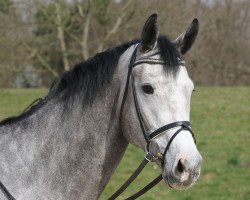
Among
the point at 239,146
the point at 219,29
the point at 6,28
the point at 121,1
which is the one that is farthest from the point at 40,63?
the point at 219,29

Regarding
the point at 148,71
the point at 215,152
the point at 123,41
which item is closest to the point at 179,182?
the point at 148,71

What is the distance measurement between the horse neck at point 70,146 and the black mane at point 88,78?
57 mm

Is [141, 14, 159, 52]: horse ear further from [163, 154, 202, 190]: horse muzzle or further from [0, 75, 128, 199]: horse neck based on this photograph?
[163, 154, 202, 190]: horse muzzle

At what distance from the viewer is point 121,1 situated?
19.5 meters

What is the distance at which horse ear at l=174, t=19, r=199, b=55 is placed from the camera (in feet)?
11.2

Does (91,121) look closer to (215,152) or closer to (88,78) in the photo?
(88,78)

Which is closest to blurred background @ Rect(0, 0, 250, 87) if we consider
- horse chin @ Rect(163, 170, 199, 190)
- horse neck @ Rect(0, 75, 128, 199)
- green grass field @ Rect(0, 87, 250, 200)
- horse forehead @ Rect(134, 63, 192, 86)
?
green grass field @ Rect(0, 87, 250, 200)

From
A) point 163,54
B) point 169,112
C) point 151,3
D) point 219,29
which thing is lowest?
point 219,29

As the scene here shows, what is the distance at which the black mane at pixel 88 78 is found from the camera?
3406mm

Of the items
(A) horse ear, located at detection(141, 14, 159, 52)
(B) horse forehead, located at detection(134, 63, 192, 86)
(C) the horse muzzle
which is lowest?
(C) the horse muzzle

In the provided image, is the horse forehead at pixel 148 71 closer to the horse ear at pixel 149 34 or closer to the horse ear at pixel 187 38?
the horse ear at pixel 149 34

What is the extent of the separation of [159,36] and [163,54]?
0.48 feet

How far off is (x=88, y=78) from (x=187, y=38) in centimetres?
69

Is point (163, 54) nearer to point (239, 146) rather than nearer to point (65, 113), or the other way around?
point (65, 113)
